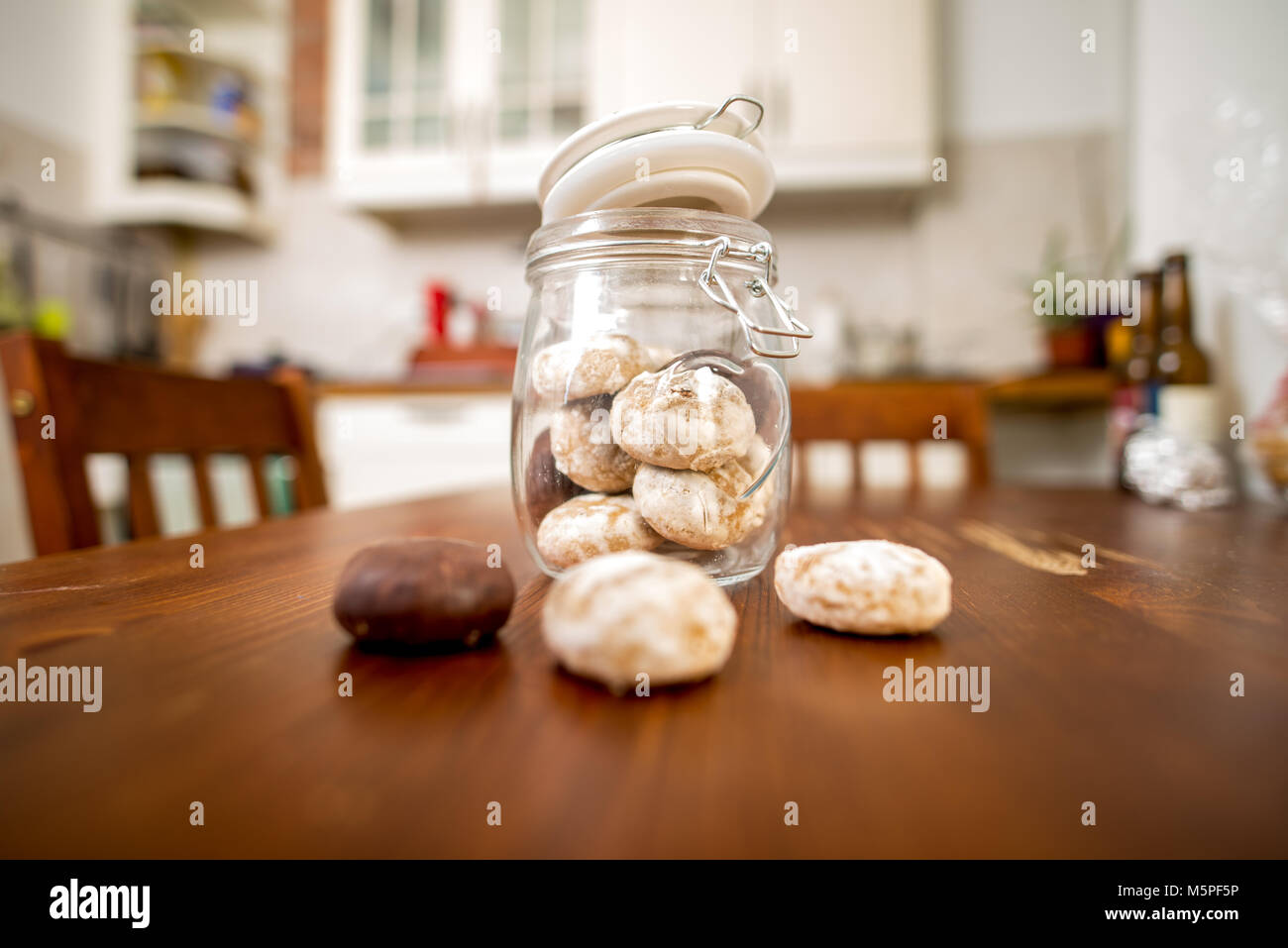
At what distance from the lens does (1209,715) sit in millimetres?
254

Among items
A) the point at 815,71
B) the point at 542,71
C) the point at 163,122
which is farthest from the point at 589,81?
the point at 163,122

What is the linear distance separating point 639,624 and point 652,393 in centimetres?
15

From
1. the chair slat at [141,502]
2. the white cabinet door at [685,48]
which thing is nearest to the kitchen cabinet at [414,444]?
the white cabinet door at [685,48]

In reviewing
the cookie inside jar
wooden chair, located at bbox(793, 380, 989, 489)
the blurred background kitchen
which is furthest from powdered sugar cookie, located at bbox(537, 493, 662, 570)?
the blurred background kitchen

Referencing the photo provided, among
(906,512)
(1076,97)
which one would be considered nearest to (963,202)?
(1076,97)

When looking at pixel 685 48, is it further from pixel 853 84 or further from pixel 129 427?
pixel 129 427

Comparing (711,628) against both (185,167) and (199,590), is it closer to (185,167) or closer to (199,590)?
(199,590)

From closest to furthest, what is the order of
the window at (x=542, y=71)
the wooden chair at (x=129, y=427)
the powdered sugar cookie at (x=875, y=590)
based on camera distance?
the powdered sugar cookie at (x=875, y=590), the wooden chair at (x=129, y=427), the window at (x=542, y=71)

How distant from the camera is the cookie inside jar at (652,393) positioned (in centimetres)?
39

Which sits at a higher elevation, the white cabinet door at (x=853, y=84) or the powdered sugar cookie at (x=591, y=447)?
the white cabinet door at (x=853, y=84)

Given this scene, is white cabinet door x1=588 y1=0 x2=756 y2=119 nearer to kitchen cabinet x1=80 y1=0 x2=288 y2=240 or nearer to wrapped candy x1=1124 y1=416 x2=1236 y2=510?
kitchen cabinet x1=80 y1=0 x2=288 y2=240

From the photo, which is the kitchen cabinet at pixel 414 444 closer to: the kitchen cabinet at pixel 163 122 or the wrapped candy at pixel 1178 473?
the kitchen cabinet at pixel 163 122

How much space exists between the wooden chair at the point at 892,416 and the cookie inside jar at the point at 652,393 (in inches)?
34.0
